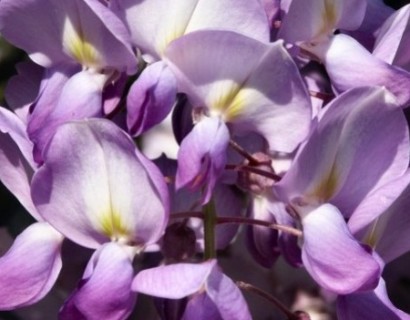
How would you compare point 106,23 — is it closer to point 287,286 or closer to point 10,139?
point 10,139

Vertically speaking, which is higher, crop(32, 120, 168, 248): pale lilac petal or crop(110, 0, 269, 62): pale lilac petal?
crop(110, 0, 269, 62): pale lilac petal

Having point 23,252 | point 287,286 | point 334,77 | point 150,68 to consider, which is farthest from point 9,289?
point 287,286

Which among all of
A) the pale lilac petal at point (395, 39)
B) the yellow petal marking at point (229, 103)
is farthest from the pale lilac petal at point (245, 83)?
the pale lilac petal at point (395, 39)

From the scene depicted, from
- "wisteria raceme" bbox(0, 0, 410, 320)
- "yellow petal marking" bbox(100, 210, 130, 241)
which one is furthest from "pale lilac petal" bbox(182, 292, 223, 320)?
"yellow petal marking" bbox(100, 210, 130, 241)

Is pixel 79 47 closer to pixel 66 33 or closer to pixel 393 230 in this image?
pixel 66 33

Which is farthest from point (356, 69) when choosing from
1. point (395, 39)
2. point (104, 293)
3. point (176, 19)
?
point (104, 293)

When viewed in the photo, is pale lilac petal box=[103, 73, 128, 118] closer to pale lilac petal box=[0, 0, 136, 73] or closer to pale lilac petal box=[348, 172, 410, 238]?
pale lilac petal box=[0, 0, 136, 73]
